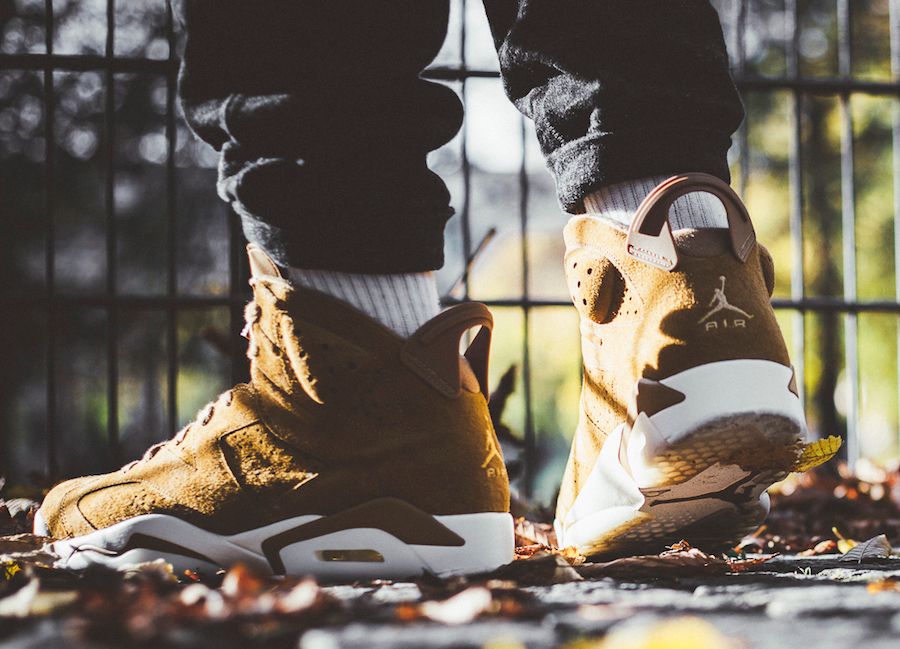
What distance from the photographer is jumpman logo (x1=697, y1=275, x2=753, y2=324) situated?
3.82 feet

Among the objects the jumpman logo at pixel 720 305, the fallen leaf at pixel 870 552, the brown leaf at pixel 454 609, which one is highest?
the jumpman logo at pixel 720 305

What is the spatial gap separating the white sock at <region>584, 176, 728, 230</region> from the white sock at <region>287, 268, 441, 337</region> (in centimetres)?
31

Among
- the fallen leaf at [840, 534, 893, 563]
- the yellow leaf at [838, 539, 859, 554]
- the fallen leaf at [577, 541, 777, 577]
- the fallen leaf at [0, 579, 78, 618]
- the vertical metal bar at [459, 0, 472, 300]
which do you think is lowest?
the yellow leaf at [838, 539, 859, 554]

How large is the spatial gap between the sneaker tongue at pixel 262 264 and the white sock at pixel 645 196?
0.48m

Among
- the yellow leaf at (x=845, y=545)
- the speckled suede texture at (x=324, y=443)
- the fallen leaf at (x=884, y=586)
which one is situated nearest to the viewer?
the fallen leaf at (x=884, y=586)

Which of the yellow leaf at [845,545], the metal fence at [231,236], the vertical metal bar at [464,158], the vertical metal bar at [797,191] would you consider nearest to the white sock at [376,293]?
the yellow leaf at [845,545]

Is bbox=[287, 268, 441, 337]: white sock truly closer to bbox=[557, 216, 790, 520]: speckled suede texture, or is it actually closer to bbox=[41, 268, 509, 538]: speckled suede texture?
bbox=[41, 268, 509, 538]: speckled suede texture

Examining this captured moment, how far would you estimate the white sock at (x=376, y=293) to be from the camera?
119 centimetres

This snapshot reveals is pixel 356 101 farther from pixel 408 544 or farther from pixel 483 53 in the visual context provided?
pixel 483 53

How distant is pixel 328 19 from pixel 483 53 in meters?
2.02

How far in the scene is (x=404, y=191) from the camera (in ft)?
3.89

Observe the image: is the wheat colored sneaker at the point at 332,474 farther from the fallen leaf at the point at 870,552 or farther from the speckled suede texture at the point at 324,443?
the fallen leaf at the point at 870,552

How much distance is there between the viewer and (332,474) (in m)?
1.12

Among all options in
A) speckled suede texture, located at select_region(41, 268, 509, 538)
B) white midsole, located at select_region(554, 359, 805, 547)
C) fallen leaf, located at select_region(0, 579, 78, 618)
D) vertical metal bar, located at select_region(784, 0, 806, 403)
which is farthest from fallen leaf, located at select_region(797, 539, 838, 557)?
vertical metal bar, located at select_region(784, 0, 806, 403)
